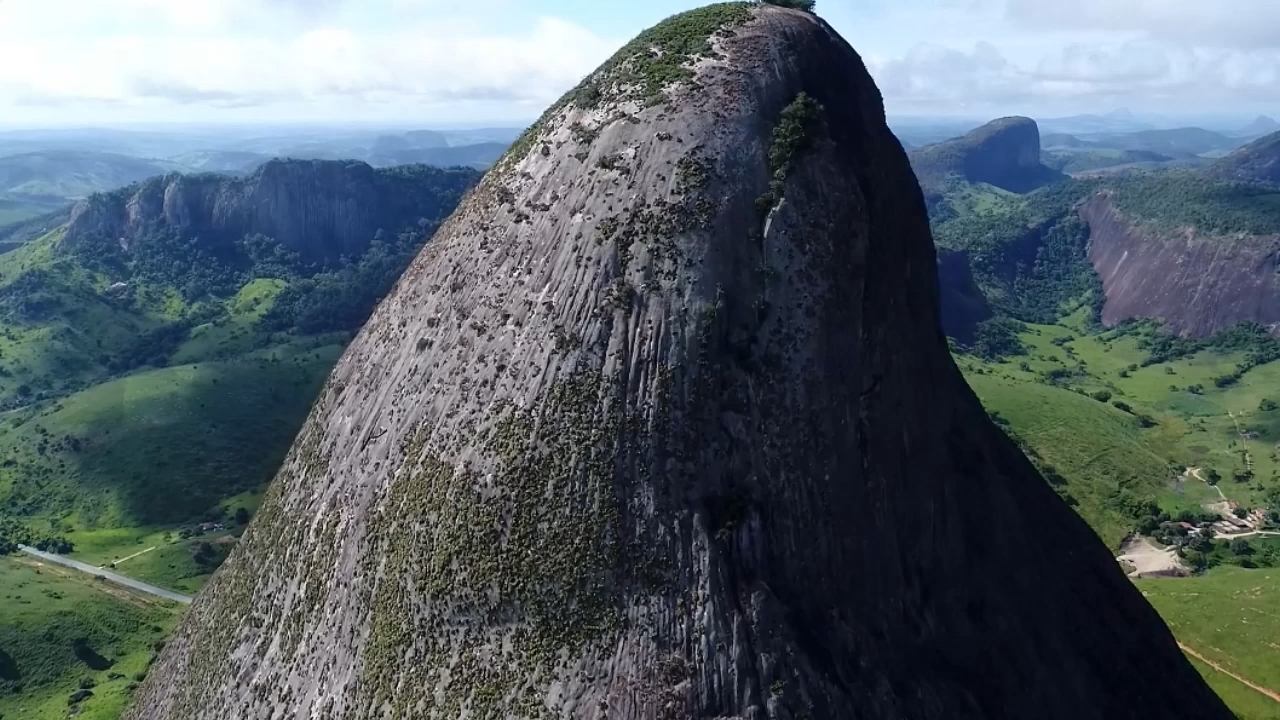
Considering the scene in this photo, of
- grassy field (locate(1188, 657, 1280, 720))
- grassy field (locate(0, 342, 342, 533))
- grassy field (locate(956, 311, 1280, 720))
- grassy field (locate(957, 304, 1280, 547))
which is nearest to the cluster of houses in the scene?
grassy field (locate(956, 311, 1280, 720))

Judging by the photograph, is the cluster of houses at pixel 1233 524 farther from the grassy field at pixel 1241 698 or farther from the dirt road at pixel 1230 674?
the grassy field at pixel 1241 698

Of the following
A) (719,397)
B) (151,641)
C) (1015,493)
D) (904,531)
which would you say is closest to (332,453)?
(719,397)

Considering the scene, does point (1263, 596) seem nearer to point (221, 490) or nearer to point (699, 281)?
point (699, 281)

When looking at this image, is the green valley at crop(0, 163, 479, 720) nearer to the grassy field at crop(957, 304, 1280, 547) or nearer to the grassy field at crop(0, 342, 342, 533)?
the grassy field at crop(0, 342, 342, 533)

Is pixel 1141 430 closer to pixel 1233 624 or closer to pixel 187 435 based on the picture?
pixel 1233 624

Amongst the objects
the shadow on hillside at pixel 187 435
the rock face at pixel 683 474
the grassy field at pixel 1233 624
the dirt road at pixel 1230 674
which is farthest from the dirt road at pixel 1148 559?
the shadow on hillside at pixel 187 435
